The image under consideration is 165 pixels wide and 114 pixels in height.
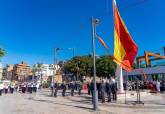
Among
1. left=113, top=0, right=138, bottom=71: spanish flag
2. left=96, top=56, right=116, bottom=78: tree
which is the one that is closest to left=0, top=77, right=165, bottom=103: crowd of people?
left=113, top=0, right=138, bottom=71: spanish flag

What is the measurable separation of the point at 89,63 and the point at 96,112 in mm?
63900

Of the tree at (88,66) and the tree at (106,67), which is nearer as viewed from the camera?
the tree at (106,67)

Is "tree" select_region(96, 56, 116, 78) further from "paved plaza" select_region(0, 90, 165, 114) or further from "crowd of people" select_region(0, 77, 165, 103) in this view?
"paved plaza" select_region(0, 90, 165, 114)

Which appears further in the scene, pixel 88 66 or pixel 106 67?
pixel 88 66

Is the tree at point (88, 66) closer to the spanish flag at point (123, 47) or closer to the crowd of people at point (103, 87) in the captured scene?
the crowd of people at point (103, 87)

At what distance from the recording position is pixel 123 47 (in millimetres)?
18250

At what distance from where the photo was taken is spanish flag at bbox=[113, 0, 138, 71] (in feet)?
58.2

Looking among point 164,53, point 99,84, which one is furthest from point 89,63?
point 99,84

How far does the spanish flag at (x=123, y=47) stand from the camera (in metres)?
17.8

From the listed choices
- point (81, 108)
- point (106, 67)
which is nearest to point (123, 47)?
point (81, 108)

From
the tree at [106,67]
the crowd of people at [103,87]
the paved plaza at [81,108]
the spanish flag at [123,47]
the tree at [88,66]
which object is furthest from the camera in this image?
the tree at [88,66]

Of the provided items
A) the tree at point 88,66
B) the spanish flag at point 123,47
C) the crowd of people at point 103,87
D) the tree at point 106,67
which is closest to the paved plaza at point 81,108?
the crowd of people at point 103,87

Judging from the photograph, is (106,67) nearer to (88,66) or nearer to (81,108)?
(88,66)

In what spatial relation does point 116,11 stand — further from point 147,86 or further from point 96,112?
point 147,86
